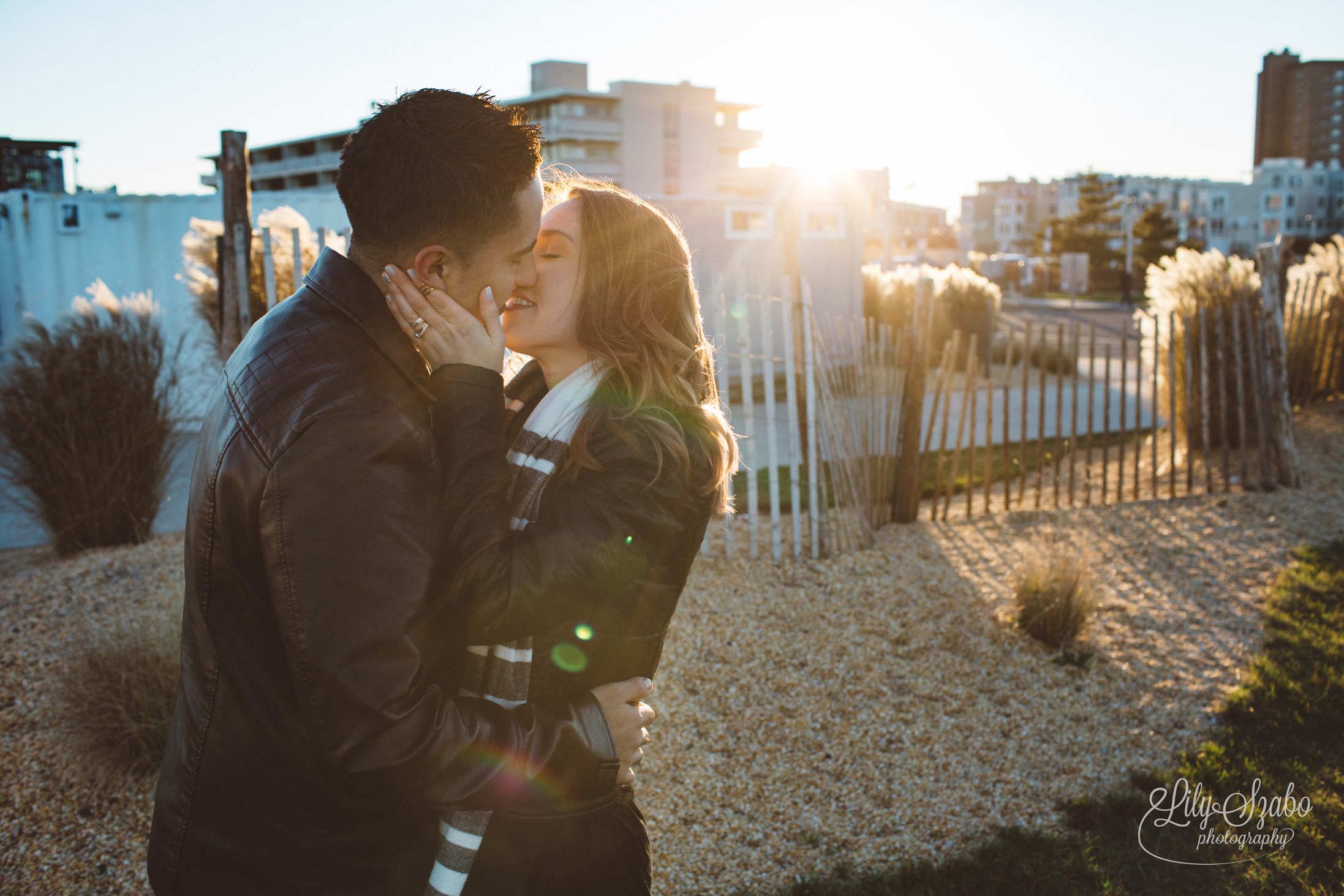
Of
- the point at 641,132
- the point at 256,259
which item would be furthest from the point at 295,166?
the point at 256,259

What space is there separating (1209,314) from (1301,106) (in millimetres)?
175629

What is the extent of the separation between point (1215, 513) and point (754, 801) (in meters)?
6.31

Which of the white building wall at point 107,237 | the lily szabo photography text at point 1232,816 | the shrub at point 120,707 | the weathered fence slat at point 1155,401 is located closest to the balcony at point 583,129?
the white building wall at point 107,237

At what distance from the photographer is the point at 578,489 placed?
5.29 ft

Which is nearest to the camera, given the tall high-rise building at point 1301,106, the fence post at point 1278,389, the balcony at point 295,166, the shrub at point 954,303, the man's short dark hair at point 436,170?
the man's short dark hair at point 436,170

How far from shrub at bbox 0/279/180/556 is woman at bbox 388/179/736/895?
573 cm

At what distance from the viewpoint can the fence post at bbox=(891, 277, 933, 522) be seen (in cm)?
731

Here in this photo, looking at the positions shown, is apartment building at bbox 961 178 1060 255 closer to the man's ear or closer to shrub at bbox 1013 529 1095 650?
shrub at bbox 1013 529 1095 650

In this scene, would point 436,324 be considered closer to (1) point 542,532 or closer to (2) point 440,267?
(2) point 440,267

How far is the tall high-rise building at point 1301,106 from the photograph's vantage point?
141 m

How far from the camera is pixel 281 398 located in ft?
4.27

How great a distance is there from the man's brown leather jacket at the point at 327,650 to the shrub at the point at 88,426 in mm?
5797

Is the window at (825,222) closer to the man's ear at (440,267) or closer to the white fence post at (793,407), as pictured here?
the white fence post at (793,407)

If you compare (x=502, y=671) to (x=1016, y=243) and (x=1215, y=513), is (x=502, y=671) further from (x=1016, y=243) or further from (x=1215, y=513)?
(x=1016, y=243)
